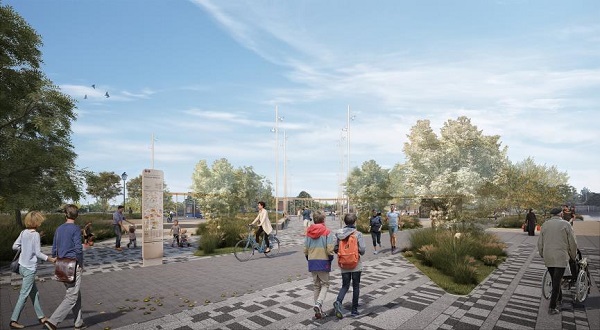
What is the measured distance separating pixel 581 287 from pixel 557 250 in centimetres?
135

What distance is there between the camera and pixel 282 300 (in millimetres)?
7473

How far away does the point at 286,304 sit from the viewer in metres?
7.18

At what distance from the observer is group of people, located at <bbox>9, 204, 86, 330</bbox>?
18.2 ft

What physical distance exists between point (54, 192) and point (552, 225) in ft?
49.4

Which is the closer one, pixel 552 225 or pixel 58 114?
pixel 552 225

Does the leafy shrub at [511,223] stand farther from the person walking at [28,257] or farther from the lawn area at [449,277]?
the person walking at [28,257]

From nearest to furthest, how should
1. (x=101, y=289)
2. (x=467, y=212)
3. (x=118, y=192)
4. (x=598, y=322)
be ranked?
(x=598, y=322), (x=101, y=289), (x=467, y=212), (x=118, y=192)

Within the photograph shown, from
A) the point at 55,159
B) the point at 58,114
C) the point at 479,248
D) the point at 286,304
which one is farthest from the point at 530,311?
the point at 58,114

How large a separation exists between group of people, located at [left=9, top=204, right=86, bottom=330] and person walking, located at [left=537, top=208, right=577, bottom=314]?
8414mm

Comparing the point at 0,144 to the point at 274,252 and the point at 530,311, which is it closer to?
the point at 274,252

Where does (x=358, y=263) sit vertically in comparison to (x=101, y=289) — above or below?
above

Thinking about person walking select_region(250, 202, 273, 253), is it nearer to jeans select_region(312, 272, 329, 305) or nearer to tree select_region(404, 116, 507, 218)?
jeans select_region(312, 272, 329, 305)

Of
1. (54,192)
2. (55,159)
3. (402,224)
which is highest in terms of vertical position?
(55,159)

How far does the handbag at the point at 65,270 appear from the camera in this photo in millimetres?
5441
